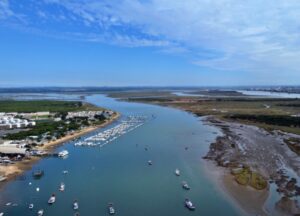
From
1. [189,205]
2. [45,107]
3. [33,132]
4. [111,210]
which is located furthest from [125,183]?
[45,107]

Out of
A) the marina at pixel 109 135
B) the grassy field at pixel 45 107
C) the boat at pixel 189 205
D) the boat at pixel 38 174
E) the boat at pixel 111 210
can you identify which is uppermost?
the boat at pixel 189 205

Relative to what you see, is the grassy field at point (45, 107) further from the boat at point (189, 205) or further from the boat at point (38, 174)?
the boat at point (189, 205)

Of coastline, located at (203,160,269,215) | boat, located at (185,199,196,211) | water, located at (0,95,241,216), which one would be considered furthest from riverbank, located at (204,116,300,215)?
boat, located at (185,199,196,211)

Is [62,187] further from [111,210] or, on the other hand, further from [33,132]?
[33,132]

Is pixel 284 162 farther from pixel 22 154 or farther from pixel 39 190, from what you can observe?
pixel 22 154

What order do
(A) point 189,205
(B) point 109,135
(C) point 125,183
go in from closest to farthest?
1. (A) point 189,205
2. (C) point 125,183
3. (B) point 109,135

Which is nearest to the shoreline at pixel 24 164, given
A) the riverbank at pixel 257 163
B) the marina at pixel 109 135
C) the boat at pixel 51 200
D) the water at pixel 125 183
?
the water at pixel 125 183

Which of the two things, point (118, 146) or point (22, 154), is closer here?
point (22, 154)

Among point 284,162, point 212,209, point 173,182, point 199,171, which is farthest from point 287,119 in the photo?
point 212,209
